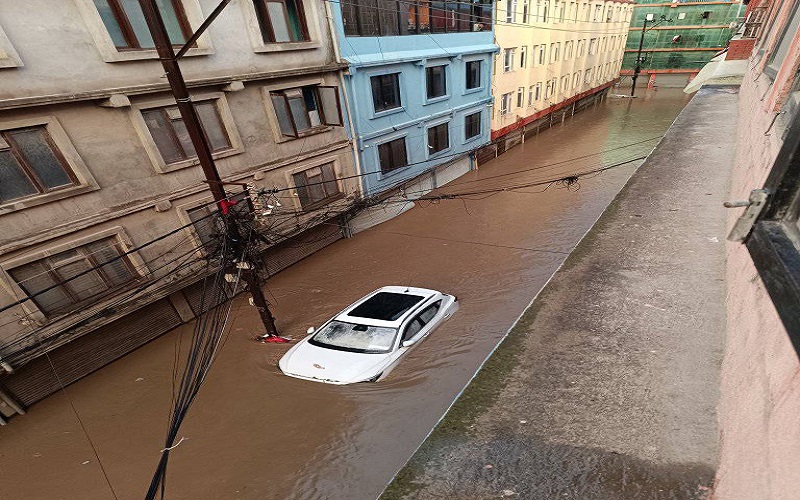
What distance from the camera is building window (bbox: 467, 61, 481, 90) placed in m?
18.2

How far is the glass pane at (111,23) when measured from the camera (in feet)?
26.4

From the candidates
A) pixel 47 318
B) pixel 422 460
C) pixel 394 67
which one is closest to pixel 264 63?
pixel 394 67

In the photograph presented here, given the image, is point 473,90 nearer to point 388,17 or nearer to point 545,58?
point 388,17

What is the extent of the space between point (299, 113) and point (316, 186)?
2481 mm

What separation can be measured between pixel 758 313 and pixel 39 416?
12.5m

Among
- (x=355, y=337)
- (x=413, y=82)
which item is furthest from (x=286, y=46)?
(x=355, y=337)

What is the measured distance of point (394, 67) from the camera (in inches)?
565

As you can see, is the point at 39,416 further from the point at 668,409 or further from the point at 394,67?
the point at 394,67

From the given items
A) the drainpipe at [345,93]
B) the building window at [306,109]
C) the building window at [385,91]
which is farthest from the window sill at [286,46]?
the building window at [385,91]

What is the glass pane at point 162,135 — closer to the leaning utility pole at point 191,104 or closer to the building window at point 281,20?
the leaning utility pole at point 191,104

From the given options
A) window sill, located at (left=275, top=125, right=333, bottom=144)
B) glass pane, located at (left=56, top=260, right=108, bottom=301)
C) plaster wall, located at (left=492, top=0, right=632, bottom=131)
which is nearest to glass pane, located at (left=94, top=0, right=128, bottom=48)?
window sill, located at (left=275, top=125, right=333, bottom=144)

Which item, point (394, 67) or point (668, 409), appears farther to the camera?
point (394, 67)

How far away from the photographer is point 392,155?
15.5m

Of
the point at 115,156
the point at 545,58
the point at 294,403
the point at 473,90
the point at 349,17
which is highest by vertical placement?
the point at 349,17
